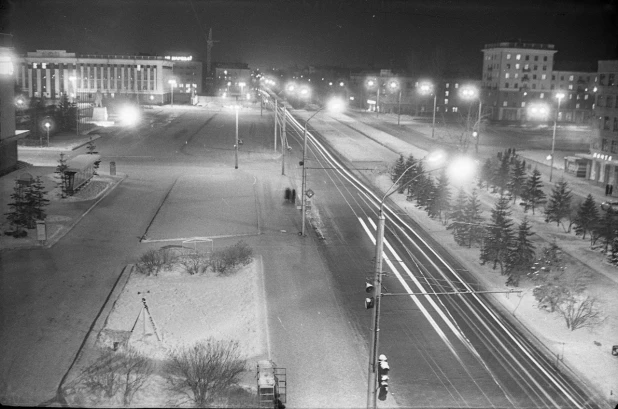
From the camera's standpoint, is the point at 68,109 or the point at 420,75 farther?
the point at 420,75

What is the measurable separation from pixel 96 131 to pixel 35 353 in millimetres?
48520

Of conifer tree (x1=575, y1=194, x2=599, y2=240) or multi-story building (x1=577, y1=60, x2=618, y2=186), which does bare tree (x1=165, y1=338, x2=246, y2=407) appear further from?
multi-story building (x1=577, y1=60, x2=618, y2=186)

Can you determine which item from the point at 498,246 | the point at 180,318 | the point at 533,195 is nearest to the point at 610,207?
the point at 533,195

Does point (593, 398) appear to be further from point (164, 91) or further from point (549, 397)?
point (164, 91)

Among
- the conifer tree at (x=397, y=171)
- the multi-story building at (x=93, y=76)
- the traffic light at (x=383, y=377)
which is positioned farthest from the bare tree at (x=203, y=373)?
the multi-story building at (x=93, y=76)

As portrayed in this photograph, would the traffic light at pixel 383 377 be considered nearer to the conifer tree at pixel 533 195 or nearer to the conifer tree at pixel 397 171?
the conifer tree at pixel 533 195

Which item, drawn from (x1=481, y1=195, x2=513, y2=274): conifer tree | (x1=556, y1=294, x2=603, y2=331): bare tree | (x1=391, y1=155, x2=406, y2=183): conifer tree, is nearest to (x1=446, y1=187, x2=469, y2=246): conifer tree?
(x1=481, y1=195, x2=513, y2=274): conifer tree

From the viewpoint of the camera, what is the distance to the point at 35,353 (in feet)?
47.6

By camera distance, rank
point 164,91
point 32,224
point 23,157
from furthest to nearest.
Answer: point 164,91, point 23,157, point 32,224

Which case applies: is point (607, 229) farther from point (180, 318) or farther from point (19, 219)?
point (19, 219)

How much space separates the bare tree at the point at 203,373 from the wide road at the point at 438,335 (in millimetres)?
3376

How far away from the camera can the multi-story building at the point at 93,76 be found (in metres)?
101

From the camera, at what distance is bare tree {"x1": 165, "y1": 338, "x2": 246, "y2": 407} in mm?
12672

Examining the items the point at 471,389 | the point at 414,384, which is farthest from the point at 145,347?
the point at 471,389
